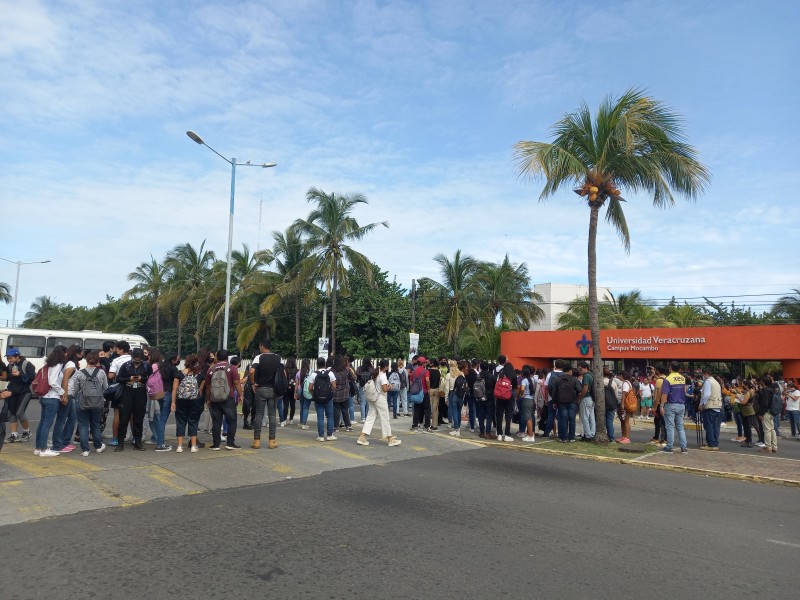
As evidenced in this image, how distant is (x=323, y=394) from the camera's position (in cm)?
1132

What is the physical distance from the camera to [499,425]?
Answer: 12.9m

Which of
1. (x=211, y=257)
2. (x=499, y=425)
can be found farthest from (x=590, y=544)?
(x=211, y=257)

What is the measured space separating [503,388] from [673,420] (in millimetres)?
3544

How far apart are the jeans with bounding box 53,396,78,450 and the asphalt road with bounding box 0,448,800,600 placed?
142 inches

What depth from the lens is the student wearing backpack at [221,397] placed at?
9.73 m

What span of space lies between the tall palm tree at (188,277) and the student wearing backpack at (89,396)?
3223cm

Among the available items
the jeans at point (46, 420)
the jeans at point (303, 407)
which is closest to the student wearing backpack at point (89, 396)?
the jeans at point (46, 420)

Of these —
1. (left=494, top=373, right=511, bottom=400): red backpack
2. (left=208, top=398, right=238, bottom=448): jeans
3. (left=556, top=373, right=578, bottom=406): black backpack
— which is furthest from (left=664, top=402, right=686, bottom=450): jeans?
(left=208, top=398, right=238, bottom=448): jeans

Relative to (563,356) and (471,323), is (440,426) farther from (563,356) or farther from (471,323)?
(471,323)

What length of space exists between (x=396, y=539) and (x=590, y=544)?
74.9 inches

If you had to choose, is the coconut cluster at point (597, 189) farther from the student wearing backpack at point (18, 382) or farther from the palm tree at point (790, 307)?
the palm tree at point (790, 307)

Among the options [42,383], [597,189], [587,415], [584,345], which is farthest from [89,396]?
[584,345]

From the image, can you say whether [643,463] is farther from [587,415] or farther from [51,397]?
[51,397]

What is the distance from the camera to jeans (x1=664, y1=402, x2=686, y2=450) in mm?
11711
